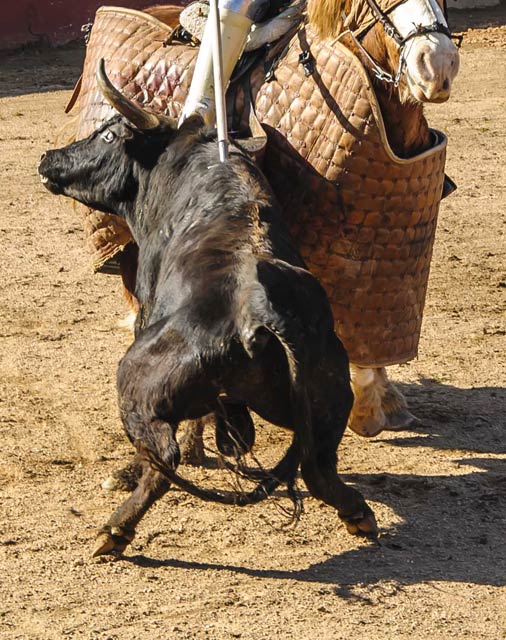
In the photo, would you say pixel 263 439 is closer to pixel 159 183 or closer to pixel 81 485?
pixel 81 485

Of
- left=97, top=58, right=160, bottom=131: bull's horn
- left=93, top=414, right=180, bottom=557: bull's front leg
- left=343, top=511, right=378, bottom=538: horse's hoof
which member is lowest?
left=343, top=511, right=378, bottom=538: horse's hoof

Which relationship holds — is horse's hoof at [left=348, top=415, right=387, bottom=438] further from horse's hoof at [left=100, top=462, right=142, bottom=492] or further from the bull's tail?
the bull's tail

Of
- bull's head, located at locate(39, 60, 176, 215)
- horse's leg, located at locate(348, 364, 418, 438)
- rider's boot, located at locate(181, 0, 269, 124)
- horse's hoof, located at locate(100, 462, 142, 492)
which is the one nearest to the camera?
bull's head, located at locate(39, 60, 176, 215)

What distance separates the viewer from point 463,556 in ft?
14.6

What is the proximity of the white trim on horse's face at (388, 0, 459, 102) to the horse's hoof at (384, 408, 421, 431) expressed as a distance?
1.68m

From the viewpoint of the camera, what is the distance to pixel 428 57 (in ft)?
13.9

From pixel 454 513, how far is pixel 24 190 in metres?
5.46

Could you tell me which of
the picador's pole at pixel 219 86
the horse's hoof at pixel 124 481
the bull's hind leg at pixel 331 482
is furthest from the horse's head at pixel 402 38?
the horse's hoof at pixel 124 481

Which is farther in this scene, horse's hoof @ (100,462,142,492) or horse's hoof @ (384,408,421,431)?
horse's hoof @ (384,408,421,431)

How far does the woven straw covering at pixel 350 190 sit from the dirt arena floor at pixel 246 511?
0.59 metres

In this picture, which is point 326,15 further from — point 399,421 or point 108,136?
point 399,421

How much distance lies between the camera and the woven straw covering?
4734 millimetres

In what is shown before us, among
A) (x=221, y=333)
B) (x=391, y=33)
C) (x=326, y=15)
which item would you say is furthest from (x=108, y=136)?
(x=221, y=333)

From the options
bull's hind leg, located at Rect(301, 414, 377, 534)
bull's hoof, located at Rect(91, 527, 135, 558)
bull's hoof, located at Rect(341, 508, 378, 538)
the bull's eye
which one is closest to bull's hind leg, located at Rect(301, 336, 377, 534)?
bull's hind leg, located at Rect(301, 414, 377, 534)
